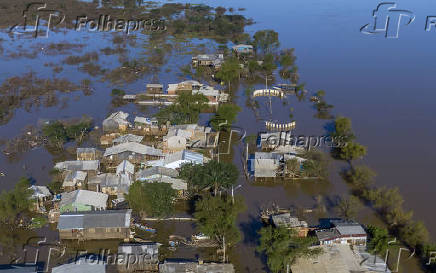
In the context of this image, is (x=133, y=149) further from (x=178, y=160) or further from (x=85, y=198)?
(x=85, y=198)

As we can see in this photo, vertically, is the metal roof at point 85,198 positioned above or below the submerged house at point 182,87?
below

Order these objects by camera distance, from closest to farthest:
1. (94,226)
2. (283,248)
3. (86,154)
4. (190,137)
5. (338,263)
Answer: (283,248)
(338,263)
(94,226)
(86,154)
(190,137)

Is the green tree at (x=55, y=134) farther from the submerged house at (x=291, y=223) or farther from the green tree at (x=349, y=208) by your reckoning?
the green tree at (x=349, y=208)

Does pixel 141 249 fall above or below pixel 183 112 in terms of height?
below

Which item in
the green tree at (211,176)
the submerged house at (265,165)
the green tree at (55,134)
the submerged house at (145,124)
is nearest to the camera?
the green tree at (211,176)

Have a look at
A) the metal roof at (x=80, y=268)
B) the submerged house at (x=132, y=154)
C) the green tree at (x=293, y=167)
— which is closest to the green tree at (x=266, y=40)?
the green tree at (x=293, y=167)

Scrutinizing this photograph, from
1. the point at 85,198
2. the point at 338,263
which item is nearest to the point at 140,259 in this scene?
the point at 85,198

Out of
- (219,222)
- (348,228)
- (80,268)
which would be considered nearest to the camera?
(80,268)

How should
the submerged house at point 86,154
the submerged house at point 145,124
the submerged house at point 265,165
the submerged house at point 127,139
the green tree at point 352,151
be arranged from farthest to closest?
the submerged house at point 145,124
the submerged house at point 127,139
the green tree at point 352,151
the submerged house at point 86,154
the submerged house at point 265,165

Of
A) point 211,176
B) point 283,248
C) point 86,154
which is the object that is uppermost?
point 211,176
